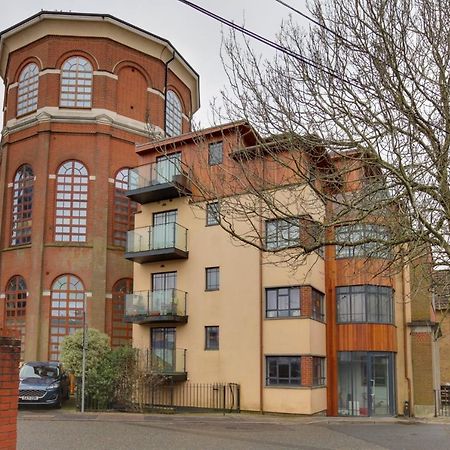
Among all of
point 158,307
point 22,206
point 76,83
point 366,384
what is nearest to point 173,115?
point 76,83

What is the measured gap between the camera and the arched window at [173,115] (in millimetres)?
35031

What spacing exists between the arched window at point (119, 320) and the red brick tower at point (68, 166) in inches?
1.9

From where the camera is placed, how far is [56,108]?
3142cm

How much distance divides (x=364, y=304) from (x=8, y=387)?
Answer: 66.0 feet

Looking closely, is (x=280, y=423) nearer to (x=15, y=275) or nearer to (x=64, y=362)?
(x=64, y=362)

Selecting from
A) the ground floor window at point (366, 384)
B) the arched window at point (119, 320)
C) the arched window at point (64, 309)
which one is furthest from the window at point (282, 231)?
the arched window at point (64, 309)

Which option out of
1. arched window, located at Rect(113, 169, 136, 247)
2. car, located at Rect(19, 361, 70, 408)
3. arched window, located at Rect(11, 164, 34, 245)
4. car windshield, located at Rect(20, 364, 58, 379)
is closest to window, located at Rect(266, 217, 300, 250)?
car, located at Rect(19, 361, 70, 408)

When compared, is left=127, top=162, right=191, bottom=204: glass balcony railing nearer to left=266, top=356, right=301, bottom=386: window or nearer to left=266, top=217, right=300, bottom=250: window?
left=266, top=356, right=301, bottom=386: window

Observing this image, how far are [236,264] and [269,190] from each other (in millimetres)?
14405

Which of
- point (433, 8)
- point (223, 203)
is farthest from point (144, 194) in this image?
point (433, 8)

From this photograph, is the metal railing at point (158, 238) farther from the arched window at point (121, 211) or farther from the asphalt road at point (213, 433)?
the asphalt road at point (213, 433)

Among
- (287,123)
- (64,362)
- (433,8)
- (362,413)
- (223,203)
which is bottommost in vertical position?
(362,413)

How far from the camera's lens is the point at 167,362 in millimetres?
24859

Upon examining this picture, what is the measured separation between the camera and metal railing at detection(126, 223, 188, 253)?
82.9 ft
